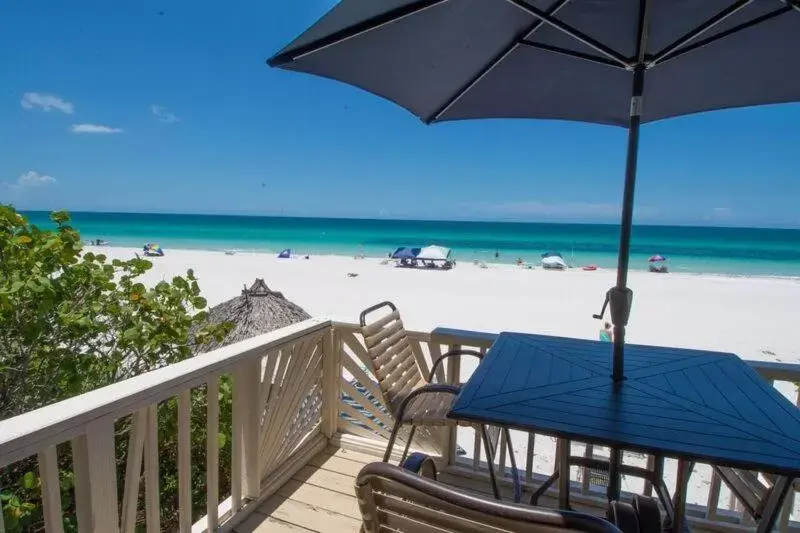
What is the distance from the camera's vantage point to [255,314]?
3.57 m

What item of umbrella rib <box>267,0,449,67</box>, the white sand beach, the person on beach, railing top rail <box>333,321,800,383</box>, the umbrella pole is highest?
umbrella rib <box>267,0,449,67</box>

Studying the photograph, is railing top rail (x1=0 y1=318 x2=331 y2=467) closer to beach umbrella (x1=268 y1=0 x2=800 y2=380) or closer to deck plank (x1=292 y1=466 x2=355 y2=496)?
deck plank (x1=292 y1=466 x2=355 y2=496)

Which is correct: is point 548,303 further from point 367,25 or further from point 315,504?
point 367,25

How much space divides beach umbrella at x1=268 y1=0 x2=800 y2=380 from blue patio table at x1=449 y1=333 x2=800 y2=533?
20cm

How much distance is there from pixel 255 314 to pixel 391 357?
73.0 inches

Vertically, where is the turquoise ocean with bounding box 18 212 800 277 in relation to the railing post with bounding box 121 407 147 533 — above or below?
below

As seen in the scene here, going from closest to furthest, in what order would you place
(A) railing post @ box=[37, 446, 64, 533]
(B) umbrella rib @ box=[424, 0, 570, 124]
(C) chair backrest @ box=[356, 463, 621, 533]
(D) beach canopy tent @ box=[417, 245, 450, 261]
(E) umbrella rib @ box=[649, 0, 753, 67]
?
(C) chair backrest @ box=[356, 463, 621, 533]
(A) railing post @ box=[37, 446, 64, 533]
(E) umbrella rib @ box=[649, 0, 753, 67]
(B) umbrella rib @ box=[424, 0, 570, 124]
(D) beach canopy tent @ box=[417, 245, 450, 261]

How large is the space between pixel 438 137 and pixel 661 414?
41.5 m

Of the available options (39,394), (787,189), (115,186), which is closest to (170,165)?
(115,186)

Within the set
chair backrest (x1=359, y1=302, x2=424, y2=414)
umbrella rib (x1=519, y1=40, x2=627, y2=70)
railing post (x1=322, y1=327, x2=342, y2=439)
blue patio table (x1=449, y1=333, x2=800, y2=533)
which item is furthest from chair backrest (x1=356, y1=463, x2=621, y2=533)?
railing post (x1=322, y1=327, x2=342, y2=439)

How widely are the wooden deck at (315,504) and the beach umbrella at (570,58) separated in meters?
1.36

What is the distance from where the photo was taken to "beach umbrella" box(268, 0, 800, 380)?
4.41ft

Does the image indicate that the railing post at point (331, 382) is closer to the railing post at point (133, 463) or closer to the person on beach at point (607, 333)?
the railing post at point (133, 463)

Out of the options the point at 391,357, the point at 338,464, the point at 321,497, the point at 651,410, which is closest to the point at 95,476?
the point at 321,497
